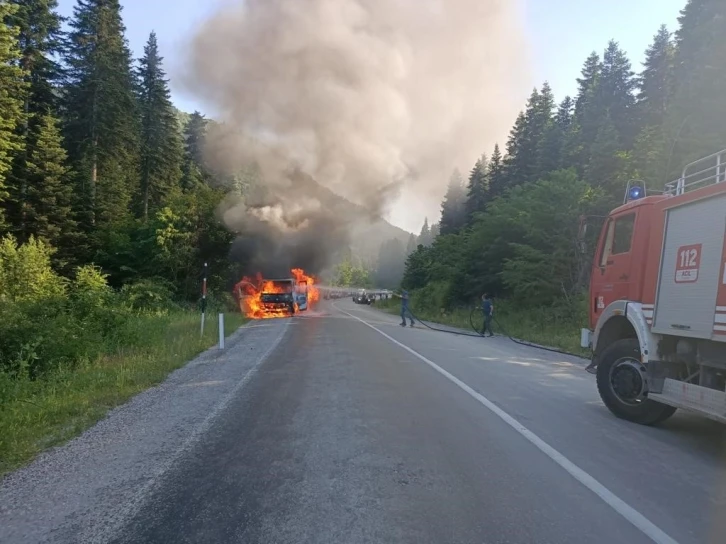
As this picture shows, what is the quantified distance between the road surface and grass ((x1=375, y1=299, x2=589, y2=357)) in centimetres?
881

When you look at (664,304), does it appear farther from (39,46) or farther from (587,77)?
(587,77)

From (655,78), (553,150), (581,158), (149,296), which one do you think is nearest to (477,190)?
(553,150)

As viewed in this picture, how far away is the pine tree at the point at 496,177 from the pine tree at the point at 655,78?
539 inches

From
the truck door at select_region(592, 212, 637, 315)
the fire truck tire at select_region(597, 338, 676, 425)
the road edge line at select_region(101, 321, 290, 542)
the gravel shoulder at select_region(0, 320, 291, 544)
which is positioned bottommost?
the gravel shoulder at select_region(0, 320, 291, 544)

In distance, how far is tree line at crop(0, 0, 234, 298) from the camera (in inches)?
1216

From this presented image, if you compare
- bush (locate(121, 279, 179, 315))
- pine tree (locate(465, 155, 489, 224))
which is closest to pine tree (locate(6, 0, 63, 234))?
bush (locate(121, 279, 179, 315))

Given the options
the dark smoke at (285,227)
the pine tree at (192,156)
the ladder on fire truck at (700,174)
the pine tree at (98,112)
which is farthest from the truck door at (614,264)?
the pine tree at (192,156)

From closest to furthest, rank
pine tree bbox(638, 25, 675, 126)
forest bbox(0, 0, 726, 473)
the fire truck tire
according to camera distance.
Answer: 1. the fire truck tire
2. forest bbox(0, 0, 726, 473)
3. pine tree bbox(638, 25, 675, 126)

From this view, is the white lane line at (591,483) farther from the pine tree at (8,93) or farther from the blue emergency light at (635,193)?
the pine tree at (8,93)

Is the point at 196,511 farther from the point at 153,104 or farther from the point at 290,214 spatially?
the point at 153,104

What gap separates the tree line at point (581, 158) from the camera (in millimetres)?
18719

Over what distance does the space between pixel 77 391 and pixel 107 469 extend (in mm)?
4295

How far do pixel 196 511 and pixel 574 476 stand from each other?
3194 millimetres

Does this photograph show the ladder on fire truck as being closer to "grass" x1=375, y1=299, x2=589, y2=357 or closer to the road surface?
the road surface
